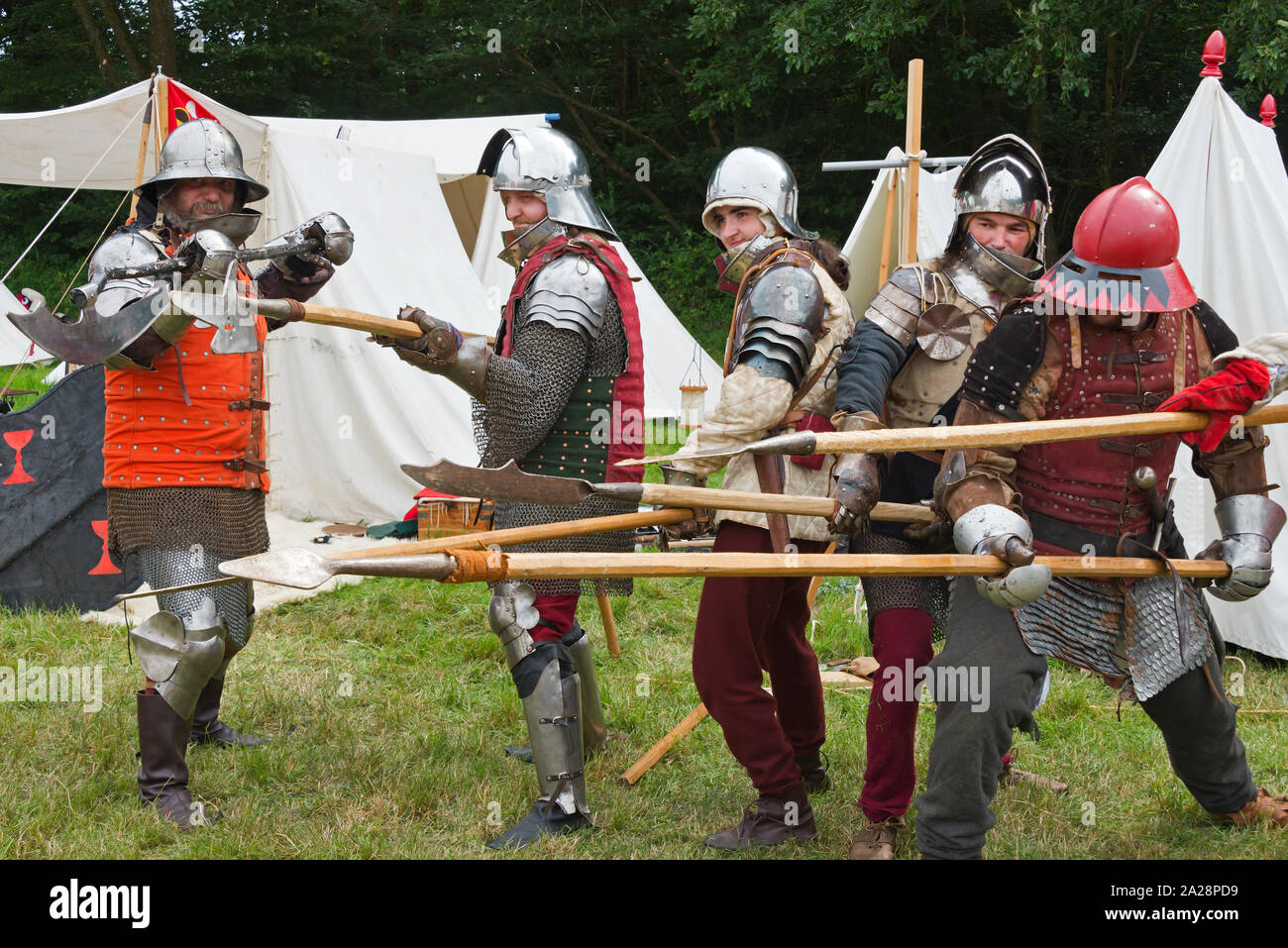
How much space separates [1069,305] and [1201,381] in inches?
13.3

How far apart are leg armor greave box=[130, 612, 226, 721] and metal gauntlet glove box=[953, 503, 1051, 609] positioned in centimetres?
215

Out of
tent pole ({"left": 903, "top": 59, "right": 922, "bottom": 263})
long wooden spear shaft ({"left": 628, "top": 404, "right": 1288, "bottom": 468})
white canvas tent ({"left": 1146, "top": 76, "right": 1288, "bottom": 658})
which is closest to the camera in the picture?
long wooden spear shaft ({"left": 628, "top": 404, "right": 1288, "bottom": 468})

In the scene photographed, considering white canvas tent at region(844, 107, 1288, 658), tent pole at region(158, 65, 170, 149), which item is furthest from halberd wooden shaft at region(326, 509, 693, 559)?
Answer: tent pole at region(158, 65, 170, 149)

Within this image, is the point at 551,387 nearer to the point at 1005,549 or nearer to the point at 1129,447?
the point at 1005,549

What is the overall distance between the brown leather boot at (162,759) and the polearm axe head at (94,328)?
3.30ft

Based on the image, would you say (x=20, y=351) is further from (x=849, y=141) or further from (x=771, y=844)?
(x=771, y=844)

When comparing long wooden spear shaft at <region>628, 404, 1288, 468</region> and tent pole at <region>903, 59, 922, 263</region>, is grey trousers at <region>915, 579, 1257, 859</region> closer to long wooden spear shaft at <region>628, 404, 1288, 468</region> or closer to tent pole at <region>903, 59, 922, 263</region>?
long wooden spear shaft at <region>628, 404, 1288, 468</region>

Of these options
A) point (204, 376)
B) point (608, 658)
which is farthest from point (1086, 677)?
point (204, 376)

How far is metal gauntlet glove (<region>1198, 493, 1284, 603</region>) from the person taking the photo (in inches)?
118

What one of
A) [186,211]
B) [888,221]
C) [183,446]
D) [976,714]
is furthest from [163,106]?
[976,714]

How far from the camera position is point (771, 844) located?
134 inches

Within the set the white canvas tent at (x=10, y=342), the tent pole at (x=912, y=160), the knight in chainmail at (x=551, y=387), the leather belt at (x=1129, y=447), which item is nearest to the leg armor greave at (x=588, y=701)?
the knight in chainmail at (x=551, y=387)

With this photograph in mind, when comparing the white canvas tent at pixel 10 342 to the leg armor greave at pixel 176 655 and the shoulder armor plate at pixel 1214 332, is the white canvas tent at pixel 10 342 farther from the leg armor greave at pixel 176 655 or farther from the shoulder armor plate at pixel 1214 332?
the shoulder armor plate at pixel 1214 332

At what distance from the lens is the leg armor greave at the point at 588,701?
4.09 metres
